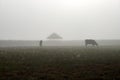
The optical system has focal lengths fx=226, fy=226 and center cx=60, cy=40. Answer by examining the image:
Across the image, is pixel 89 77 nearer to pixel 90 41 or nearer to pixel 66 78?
pixel 66 78

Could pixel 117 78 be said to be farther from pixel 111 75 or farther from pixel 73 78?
pixel 73 78

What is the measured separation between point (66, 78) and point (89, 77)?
1.30 meters

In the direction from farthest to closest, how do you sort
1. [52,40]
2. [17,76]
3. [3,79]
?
[52,40] → [17,76] → [3,79]

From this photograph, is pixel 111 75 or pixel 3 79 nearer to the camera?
pixel 3 79

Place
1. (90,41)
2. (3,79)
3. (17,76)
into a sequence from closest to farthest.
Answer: (3,79)
(17,76)
(90,41)

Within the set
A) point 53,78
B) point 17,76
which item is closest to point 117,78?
point 53,78

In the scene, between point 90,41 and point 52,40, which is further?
point 52,40

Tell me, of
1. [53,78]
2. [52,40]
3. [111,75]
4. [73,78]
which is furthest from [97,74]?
[52,40]

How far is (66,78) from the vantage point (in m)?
12.1

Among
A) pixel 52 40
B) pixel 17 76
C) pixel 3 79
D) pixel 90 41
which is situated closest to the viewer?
pixel 3 79

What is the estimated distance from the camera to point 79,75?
12.9 metres

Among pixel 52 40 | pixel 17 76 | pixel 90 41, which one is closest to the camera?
pixel 17 76

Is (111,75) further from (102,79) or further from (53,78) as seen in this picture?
(53,78)

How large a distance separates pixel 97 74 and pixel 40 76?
3.36 m
